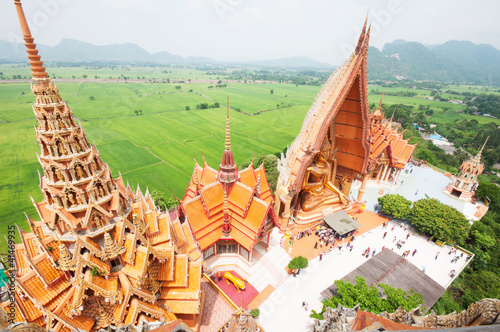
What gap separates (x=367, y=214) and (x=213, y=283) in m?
21.9

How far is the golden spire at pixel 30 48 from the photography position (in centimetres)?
880

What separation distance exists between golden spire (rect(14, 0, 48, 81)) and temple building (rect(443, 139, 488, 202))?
1908 inches

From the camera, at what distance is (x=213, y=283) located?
55.3 feet

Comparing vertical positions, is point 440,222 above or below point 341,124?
below

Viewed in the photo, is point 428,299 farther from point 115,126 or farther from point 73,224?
point 115,126

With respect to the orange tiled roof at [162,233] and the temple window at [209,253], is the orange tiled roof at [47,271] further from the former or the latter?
the temple window at [209,253]

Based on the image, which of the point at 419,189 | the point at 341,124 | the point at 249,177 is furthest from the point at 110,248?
the point at 419,189

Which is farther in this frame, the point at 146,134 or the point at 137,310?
the point at 146,134

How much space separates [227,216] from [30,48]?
49.0ft

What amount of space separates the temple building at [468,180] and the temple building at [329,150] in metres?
19.5

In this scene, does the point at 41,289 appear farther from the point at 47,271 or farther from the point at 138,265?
the point at 138,265

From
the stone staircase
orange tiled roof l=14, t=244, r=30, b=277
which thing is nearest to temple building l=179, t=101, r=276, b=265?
the stone staircase

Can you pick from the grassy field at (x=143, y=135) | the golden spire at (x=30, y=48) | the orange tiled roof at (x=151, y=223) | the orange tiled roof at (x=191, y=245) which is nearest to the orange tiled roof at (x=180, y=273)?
the orange tiled roof at (x=191, y=245)

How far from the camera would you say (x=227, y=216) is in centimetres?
1855
